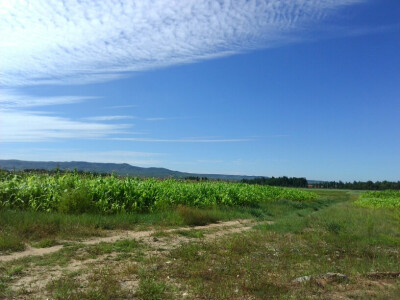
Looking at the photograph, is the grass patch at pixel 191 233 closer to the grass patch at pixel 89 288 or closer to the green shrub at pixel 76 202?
the green shrub at pixel 76 202

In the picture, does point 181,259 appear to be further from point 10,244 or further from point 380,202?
point 380,202

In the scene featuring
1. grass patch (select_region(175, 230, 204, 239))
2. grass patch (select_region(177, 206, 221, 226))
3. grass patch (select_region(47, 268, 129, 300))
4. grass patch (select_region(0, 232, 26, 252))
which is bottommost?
grass patch (select_region(47, 268, 129, 300))

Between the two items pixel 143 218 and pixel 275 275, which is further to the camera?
pixel 143 218

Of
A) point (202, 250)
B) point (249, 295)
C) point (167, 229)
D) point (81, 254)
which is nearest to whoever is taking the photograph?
point (249, 295)

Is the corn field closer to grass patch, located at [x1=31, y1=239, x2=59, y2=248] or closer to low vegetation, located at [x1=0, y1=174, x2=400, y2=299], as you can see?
low vegetation, located at [x1=0, y1=174, x2=400, y2=299]

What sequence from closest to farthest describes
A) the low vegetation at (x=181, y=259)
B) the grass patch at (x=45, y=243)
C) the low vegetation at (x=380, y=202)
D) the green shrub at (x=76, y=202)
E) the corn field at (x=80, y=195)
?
the low vegetation at (x=181, y=259) < the grass patch at (x=45, y=243) < the green shrub at (x=76, y=202) < the corn field at (x=80, y=195) < the low vegetation at (x=380, y=202)

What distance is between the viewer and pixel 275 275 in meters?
6.40

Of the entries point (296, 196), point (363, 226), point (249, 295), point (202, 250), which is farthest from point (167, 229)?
point (296, 196)

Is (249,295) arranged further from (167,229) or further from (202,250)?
(167,229)

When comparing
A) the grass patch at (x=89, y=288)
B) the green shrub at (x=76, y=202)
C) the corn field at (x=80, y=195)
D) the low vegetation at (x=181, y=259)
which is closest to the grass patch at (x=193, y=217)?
the low vegetation at (x=181, y=259)

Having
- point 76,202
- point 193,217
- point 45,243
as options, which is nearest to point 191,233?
point 193,217

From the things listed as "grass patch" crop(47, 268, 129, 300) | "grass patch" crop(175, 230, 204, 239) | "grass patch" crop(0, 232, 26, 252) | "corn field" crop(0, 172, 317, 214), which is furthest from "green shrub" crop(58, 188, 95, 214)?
"grass patch" crop(47, 268, 129, 300)

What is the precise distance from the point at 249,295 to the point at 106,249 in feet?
11.8

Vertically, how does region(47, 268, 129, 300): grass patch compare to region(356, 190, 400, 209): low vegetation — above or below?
below
